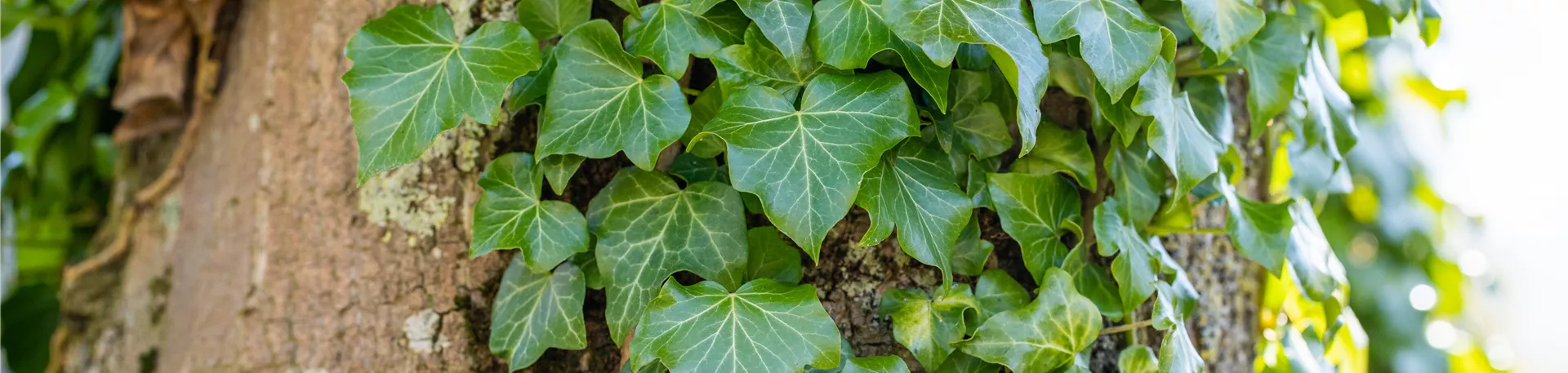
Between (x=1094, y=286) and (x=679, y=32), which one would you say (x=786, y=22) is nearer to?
(x=679, y=32)

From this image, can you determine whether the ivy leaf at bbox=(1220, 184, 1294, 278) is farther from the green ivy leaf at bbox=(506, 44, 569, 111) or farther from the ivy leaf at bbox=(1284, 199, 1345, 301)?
the green ivy leaf at bbox=(506, 44, 569, 111)

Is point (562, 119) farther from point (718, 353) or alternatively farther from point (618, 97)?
point (718, 353)

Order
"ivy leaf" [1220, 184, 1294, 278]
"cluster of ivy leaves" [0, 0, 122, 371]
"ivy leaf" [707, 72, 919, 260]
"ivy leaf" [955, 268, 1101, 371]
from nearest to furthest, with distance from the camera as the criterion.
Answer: "ivy leaf" [707, 72, 919, 260] → "ivy leaf" [955, 268, 1101, 371] → "ivy leaf" [1220, 184, 1294, 278] → "cluster of ivy leaves" [0, 0, 122, 371]

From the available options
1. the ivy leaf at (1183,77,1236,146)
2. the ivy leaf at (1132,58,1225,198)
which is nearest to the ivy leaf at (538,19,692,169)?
the ivy leaf at (1132,58,1225,198)

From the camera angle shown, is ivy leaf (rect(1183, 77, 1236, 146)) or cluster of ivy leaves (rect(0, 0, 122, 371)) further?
cluster of ivy leaves (rect(0, 0, 122, 371))

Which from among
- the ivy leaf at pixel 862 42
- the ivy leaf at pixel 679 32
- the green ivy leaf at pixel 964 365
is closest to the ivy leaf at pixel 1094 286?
the green ivy leaf at pixel 964 365

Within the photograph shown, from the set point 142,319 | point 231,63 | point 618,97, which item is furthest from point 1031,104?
point 142,319
